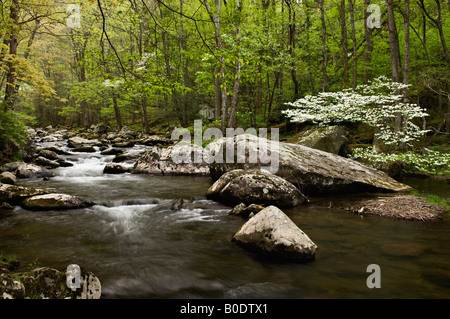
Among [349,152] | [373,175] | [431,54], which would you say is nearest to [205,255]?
[373,175]

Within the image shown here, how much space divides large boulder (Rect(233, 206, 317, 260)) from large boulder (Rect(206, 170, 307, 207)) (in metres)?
1.78

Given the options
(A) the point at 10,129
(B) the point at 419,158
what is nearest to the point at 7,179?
(A) the point at 10,129

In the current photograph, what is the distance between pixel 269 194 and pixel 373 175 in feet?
11.9

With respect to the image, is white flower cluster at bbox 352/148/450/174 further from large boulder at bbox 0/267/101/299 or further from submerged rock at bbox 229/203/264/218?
large boulder at bbox 0/267/101/299

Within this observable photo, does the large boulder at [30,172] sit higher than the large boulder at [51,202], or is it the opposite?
the large boulder at [30,172]

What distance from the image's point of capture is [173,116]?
17453 mm

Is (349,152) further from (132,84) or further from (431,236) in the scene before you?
(132,84)

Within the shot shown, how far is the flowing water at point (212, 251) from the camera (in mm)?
2627

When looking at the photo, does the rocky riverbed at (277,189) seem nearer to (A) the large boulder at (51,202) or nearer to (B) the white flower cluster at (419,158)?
(A) the large boulder at (51,202)

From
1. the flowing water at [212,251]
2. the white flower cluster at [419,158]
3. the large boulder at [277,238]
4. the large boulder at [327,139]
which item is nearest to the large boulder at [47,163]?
the flowing water at [212,251]

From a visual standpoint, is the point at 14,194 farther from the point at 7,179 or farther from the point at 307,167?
the point at 307,167

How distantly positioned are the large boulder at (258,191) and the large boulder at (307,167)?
2.94 ft

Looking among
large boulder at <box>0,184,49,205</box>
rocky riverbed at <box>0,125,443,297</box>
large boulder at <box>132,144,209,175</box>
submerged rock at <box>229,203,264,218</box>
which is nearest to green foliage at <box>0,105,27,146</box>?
rocky riverbed at <box>0,125,443,297</box>

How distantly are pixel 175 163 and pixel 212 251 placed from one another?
250 inches
